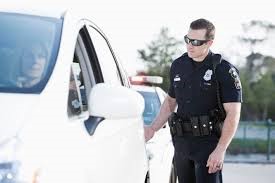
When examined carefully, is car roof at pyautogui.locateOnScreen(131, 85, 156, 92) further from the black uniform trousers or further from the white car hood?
the white car hood

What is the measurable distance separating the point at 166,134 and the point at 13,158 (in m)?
4.69

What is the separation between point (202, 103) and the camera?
4.76 metres

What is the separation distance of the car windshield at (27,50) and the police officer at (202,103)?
4.93 ft

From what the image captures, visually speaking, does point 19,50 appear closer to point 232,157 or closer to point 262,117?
point 232,157

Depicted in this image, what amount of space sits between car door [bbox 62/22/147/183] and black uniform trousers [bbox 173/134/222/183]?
1.56 feet

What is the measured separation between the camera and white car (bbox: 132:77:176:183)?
5762 millimetres

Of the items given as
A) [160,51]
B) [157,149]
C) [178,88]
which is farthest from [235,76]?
[160,51]

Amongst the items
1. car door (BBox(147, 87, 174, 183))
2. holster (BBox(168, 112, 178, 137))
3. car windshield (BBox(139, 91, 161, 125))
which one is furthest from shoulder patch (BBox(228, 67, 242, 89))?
car windshield (BBox(139, 91, 161, 125))

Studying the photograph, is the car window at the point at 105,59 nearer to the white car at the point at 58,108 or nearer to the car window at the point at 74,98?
the white car at the point at 58,108

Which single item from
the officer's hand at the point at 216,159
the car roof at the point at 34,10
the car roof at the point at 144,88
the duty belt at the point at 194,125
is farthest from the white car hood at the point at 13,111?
the car roof at the point at 144,88

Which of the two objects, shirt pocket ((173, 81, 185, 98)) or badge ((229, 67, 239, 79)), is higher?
badge ((229, 67, 239, 79))

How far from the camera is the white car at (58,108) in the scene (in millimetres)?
2615

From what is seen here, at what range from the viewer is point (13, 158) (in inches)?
99.0

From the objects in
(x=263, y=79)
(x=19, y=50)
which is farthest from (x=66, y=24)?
(x=263, y=79)
